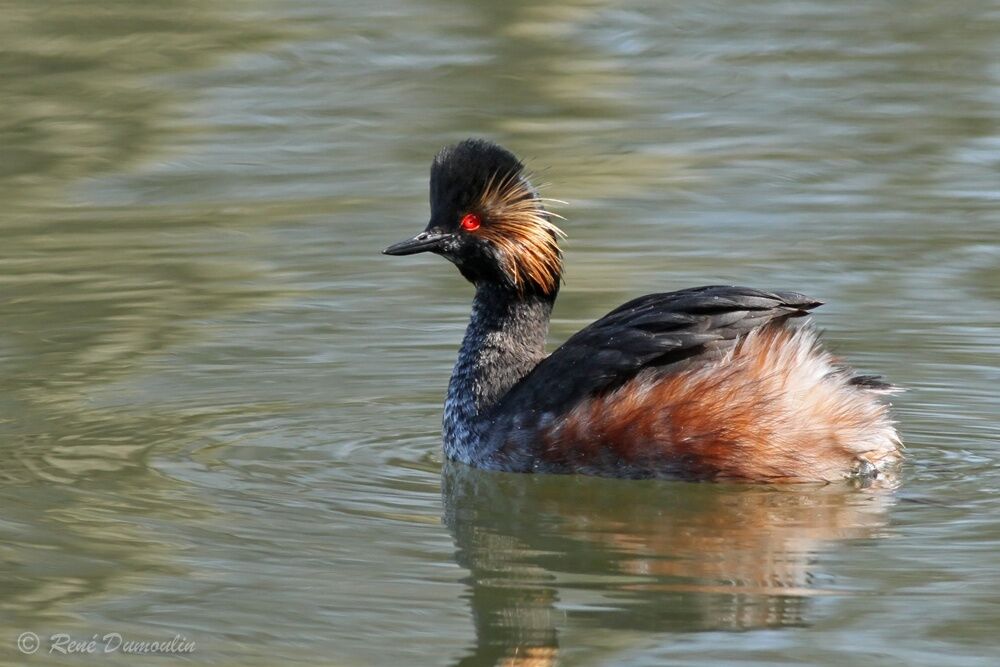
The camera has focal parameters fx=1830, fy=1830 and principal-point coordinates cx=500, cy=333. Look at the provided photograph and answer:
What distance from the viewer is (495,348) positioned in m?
7.51

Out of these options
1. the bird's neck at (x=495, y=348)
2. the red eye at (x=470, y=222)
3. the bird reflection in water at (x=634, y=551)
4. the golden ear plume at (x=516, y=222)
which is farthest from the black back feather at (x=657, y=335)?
Result: the red eye at (x=470, y=222)

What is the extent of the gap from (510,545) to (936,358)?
9.38 feet

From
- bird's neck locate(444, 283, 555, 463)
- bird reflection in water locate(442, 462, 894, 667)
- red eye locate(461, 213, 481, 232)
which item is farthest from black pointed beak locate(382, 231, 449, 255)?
bird reflection in water locate(442, 462, 894, 667)

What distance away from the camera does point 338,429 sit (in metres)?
7.43

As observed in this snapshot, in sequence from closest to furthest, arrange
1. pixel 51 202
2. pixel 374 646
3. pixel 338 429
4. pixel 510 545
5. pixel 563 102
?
pixel 374 646 → pixel 510 545 → pixel 338 429 → pixel 51 202 → pixel 563 102

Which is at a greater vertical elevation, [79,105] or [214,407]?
[79,105]

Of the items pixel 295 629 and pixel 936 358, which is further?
pixel 936 358

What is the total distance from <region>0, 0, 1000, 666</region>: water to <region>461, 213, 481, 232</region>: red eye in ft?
2.92

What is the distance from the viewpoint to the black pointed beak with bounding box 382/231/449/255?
7.31 meters

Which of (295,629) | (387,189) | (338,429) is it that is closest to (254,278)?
(387,189)

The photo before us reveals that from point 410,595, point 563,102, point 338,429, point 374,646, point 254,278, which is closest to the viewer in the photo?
point 374,646

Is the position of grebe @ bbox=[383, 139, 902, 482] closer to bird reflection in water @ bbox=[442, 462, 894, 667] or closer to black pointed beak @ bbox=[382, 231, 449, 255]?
bird reflection in water @ bbox=[442, 462, 894, 667]

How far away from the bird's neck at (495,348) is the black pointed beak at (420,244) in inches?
14.2

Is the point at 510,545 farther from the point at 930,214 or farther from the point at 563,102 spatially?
the point at 563,102
